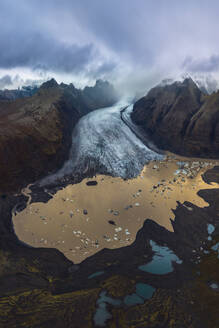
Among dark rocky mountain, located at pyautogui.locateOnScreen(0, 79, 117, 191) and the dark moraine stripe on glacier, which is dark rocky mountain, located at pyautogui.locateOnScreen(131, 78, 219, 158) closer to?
the dark moraine stripe on glacier

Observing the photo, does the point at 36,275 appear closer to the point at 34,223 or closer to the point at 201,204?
the point at 34,223

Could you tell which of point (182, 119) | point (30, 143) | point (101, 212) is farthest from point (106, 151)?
point (182, 119)

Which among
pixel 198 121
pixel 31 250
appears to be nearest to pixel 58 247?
pixel 31 250

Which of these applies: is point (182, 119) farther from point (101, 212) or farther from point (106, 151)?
point (101, 212)

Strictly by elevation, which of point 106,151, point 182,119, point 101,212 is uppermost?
point 182,119

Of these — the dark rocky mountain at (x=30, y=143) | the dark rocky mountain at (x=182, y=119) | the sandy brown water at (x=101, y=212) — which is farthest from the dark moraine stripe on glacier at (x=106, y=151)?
the dark rocky mountain at (x=182, y=119)

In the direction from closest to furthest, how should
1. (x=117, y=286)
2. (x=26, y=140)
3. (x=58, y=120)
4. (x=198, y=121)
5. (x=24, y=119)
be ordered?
(x=117, y=286) < (x=26, y=140) < (x=24, y=119) < (x=58, y=120) < (x=198, y=121)

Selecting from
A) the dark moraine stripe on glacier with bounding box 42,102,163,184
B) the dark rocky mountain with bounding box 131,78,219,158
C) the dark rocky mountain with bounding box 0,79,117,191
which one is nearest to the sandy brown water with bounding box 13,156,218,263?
the dark moraine stripe on glacier with bounding box 42,102,163,184
